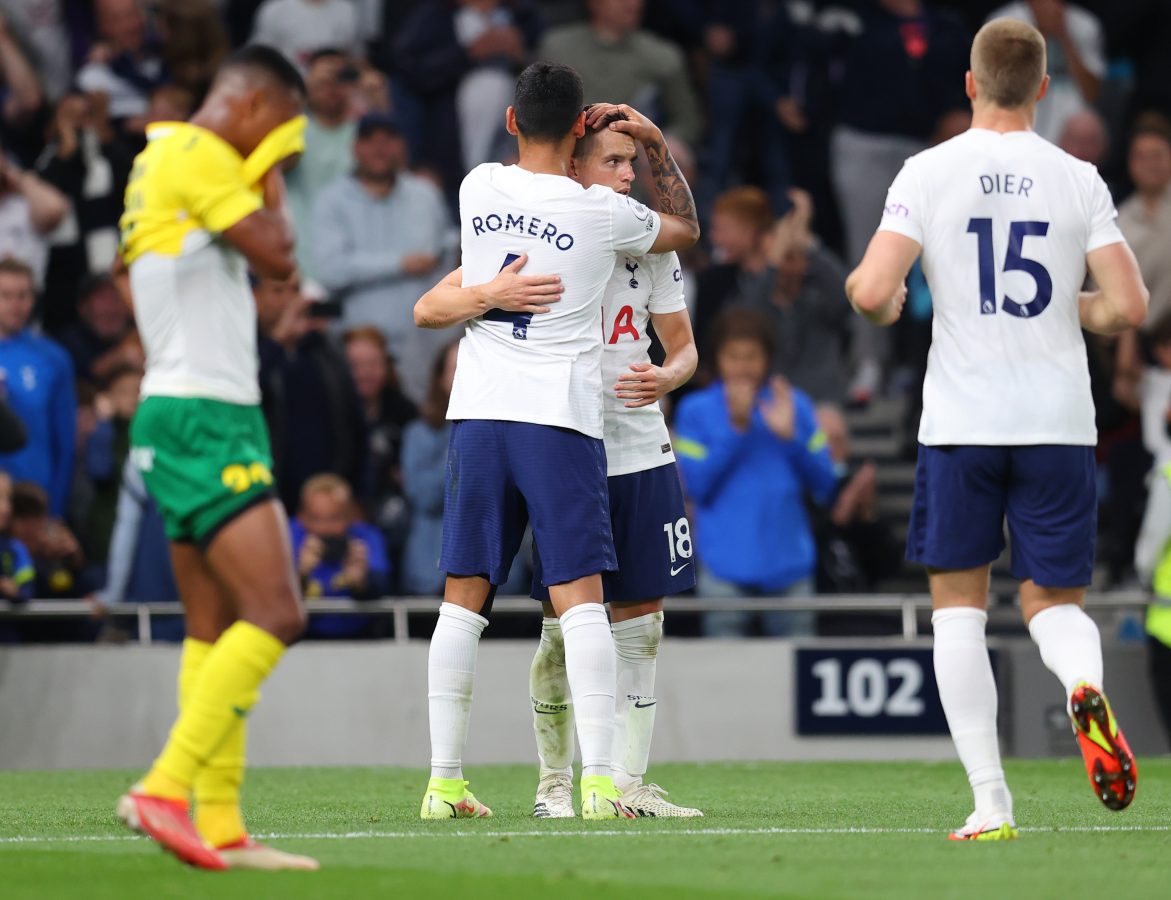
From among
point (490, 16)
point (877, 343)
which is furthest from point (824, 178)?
point (490, 16)

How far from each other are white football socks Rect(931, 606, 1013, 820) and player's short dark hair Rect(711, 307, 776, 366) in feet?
17.5

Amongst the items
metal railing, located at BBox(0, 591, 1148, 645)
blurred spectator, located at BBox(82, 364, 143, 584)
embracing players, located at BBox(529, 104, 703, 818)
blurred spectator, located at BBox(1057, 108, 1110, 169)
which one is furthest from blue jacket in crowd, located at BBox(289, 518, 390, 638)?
blurred spectator, located at BBox(1057, 108, 1110, 169)

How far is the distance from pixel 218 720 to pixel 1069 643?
2543 millimetres

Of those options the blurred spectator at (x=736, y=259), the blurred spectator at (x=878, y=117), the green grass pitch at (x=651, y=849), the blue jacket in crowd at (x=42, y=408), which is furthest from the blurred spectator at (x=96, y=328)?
the blurred spectator at (x=878, y=117)

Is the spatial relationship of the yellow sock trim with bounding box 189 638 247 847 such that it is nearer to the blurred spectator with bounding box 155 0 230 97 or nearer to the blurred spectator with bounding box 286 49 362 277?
the blurred spectator with bounding box 155 0 230 97

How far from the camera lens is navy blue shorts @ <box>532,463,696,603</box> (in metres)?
7.69

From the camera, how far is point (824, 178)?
16.6 meters

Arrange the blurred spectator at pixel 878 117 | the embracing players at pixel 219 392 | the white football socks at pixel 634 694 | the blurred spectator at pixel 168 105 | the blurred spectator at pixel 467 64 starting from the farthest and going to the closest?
the blurred spectator at pixel 878 117, the blurred spectator at pixel 467 64, the blurred spectator at pixel 168 105, the white football socks at pixel 634 694, the embracing players at pixel 219 392

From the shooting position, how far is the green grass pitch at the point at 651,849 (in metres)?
5.34

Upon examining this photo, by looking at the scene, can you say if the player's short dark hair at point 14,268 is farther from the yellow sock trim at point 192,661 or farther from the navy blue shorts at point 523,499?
the yellow sock trim at point 192,661

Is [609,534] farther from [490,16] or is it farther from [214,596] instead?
[490,16]

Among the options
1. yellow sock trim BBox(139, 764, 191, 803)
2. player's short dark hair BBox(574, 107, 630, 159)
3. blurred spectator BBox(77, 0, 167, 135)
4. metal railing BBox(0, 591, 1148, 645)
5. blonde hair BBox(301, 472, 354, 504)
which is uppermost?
blurred spectator BBox(77, 0, 167, 135)

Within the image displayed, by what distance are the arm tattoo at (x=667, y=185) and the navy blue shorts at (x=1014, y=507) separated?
157 centimetres

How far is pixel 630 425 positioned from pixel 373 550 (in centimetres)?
499
